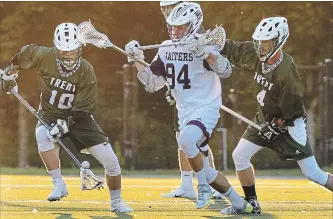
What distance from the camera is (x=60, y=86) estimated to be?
388 inches

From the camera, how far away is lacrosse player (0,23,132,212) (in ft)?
31.8

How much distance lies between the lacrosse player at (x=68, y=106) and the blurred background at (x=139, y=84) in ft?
22.3

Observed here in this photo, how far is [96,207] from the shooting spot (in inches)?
398

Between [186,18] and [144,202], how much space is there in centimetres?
228

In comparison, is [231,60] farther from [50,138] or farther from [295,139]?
[50,138]

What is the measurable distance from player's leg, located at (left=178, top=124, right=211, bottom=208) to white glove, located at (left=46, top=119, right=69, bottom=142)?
1270 mm

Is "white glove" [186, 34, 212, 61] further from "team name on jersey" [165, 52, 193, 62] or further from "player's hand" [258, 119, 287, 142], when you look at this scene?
"player's hand" [258, 119, 287, 142]

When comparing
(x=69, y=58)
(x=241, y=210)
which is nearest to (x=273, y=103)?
(x=241, y=210)

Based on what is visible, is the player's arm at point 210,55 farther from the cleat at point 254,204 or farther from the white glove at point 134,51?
the cleat at point 254,204

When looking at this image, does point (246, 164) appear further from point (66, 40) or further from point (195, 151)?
point (66, 40)

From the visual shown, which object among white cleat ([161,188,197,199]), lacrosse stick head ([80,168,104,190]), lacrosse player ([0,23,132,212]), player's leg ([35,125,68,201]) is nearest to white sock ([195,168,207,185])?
lacrosse player ([0,23,132,212])

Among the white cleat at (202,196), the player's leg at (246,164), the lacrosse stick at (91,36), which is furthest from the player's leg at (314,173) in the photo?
the lacrosse stick at (91,36)

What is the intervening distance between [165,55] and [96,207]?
1.59 metres

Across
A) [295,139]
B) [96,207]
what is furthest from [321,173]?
[96,207]
